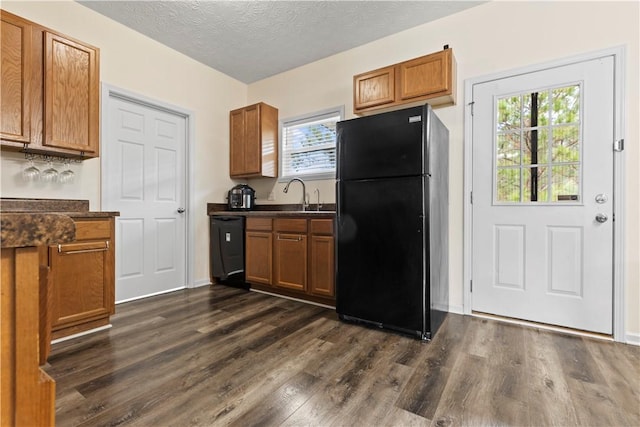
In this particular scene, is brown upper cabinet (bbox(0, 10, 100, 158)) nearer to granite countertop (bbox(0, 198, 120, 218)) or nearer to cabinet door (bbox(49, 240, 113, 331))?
granite countertop (bbox(0, 198, 120, 218))

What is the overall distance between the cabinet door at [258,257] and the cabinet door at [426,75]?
2.01 meters

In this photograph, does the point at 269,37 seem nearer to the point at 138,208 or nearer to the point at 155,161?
the point at 155,161

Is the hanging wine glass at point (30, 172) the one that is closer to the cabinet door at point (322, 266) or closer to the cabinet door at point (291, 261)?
the cabinet door at point (291, 261)

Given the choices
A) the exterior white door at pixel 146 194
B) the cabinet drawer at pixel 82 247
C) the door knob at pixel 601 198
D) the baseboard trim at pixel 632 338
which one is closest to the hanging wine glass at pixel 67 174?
the exterior white door at pixel 146 194

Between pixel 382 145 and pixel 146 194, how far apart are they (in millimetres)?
2595

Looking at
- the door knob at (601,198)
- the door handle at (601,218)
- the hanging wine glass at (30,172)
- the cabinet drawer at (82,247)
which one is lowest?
the cabinet drawer at (82,247)

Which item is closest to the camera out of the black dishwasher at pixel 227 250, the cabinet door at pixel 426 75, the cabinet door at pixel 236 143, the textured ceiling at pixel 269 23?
the cabinet door at pixel 426 75

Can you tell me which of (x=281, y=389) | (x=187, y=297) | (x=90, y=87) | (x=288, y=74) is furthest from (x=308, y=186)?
(x=281, y=389)

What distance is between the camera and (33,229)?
0.42 m

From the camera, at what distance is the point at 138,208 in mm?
3260

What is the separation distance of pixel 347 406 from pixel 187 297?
93.5 inches

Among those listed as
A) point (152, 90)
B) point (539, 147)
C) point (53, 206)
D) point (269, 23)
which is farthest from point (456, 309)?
point (152, 90)

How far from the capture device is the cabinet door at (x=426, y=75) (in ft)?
8.50

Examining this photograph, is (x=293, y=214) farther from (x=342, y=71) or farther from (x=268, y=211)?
(x=342, y=71)
